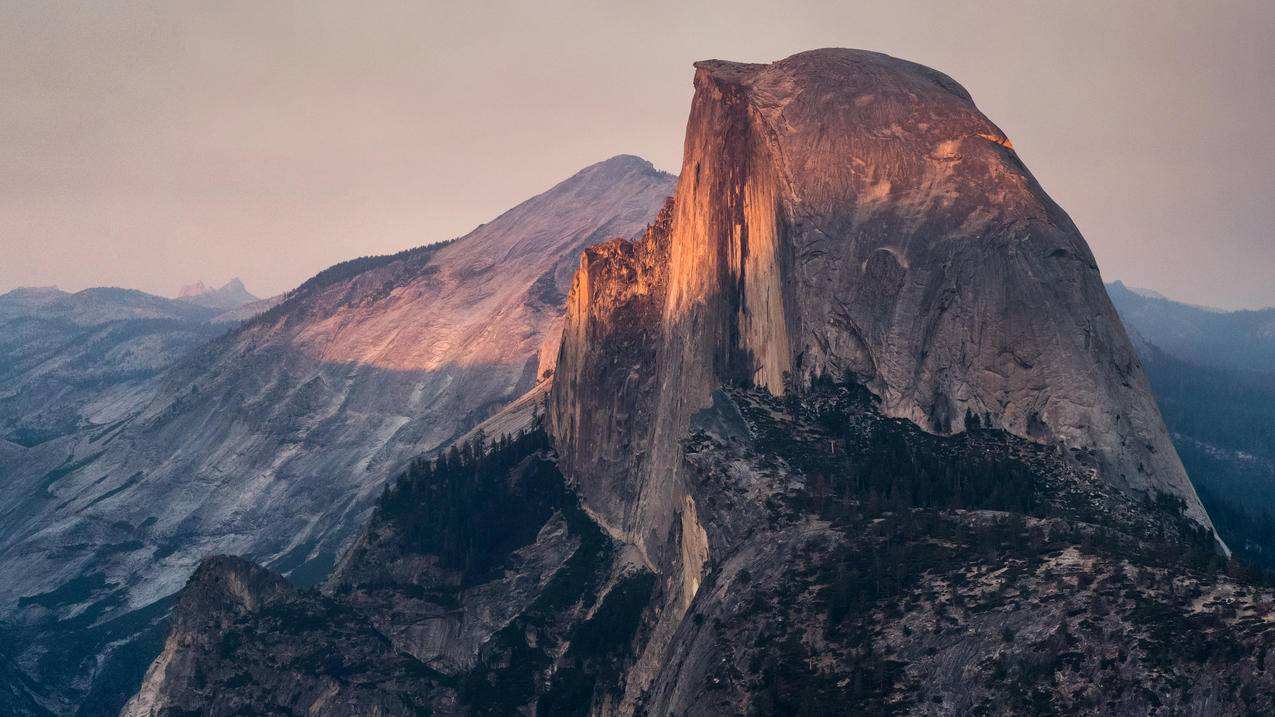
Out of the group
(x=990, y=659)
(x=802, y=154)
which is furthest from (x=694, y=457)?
(x=990, y=659)

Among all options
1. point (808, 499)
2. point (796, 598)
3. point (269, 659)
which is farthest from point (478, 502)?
point (796, 598)

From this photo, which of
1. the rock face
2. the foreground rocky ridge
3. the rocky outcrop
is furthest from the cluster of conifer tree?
the rocky outcrop

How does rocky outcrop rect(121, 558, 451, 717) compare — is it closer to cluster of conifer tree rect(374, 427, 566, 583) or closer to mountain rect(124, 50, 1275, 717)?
mountain rect(124, 50, 1275, 717)

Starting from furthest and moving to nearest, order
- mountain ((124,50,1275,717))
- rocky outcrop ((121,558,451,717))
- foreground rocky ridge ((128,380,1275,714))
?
rocky outcrop ((121,558,451,717)) → mountain ((124,50,1275,717)) → foreground rocky ridge ((128,380,1275,714))

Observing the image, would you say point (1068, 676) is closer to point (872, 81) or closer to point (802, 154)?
point (802, 154)

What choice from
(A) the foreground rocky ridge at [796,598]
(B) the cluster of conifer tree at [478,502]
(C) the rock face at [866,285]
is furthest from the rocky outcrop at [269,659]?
(C) the rock face at [866,285]

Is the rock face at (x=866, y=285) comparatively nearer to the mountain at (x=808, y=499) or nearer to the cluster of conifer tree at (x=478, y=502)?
the mountain at (x=808, y=499)
